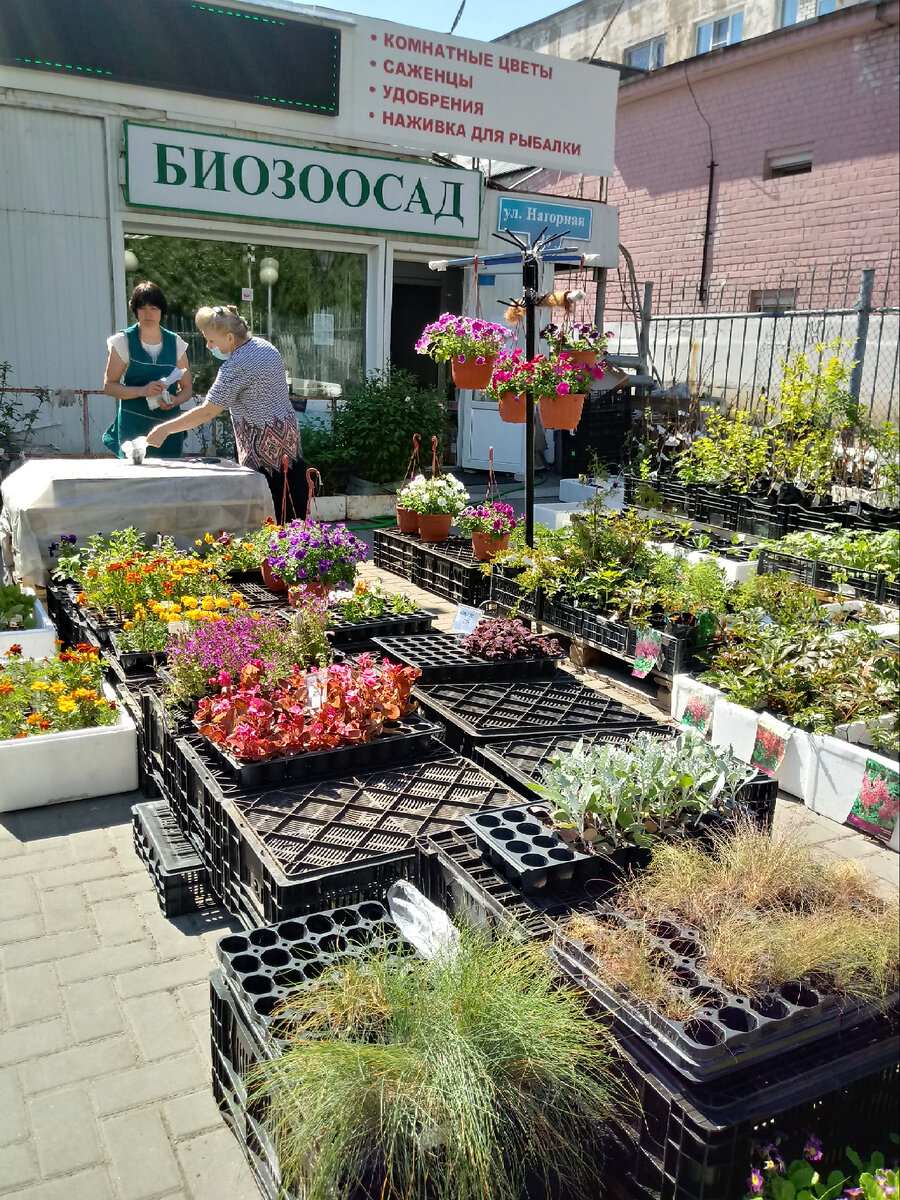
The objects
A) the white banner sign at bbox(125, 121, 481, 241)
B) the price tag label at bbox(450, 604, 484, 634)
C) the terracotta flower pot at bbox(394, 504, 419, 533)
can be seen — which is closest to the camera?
the price tag label at bbox(450, 604, 484, 634)

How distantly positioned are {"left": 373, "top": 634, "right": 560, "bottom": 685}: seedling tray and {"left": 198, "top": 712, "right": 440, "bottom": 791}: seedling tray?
736mm

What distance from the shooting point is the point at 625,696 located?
563 centimetres

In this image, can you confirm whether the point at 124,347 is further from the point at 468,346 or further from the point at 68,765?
the point at 68,765

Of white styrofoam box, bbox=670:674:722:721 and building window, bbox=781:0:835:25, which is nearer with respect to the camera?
building window, bbox=781:0:835:25

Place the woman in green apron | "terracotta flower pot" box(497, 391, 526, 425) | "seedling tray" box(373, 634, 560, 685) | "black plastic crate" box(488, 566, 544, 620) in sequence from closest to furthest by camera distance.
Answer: "seedling tray" box(373, 634, 560, 685) → "black plastic crate" box(488, 566, 544, 620) → "terracotta flower pot" box(497, 391, 526, 425) → the woman in green apron

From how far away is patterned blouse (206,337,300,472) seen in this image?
612 cm

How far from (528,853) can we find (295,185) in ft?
29.9

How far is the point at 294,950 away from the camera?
2.60 m

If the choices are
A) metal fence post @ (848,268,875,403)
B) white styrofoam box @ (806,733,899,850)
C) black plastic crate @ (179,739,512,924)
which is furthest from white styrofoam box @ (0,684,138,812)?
metal fence post @ (848,268,875,403)

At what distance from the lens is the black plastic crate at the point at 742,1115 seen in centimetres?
199

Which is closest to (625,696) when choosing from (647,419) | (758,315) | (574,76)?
(647,419)

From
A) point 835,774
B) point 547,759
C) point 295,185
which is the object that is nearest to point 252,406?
point 547,759

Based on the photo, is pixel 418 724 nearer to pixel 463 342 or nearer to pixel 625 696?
pixel 625 696

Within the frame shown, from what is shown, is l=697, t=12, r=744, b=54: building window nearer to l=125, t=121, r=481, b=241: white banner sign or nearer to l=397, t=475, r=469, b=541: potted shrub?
l=397, t=475, r=469, b=541: potted shrub
